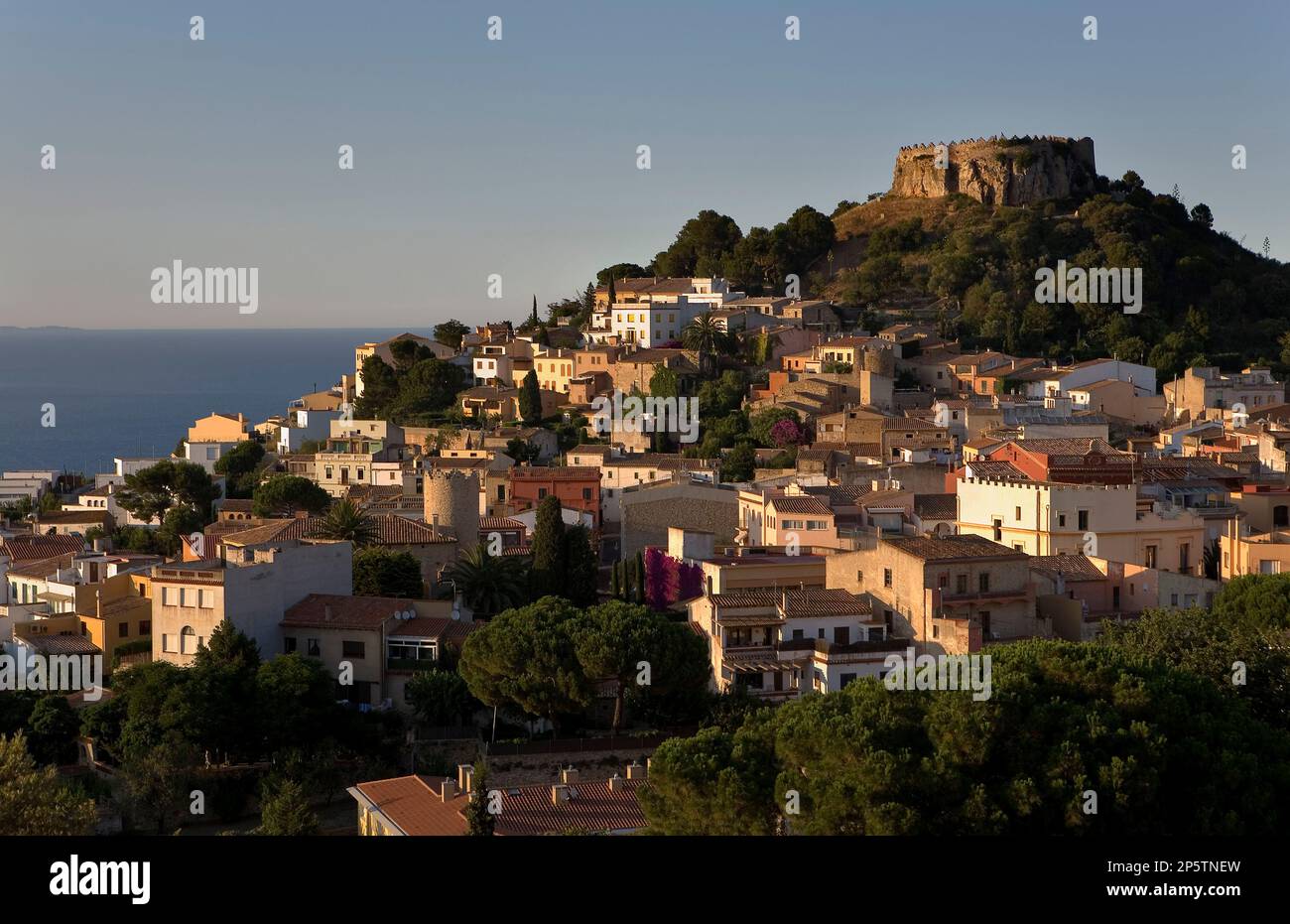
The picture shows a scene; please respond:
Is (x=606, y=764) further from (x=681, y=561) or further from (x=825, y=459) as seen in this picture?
(x=825, y=459)

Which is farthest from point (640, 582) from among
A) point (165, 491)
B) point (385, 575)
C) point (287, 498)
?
point (165, 491)

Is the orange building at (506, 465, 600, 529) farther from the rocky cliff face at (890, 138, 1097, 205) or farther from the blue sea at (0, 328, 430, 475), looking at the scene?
the blue sea at (0, 328, 430, 475)

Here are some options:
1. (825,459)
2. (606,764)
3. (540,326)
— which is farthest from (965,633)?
(540,326)

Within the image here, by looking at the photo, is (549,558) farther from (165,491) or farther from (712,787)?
(165,491)

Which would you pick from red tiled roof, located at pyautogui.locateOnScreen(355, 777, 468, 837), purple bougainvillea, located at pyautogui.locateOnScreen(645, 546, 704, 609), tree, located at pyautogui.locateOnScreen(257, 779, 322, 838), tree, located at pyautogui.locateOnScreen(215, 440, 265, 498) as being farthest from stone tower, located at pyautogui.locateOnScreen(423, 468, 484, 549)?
tree, located at pyautogui.locateOnScreen(215, 440, 265, 498)
